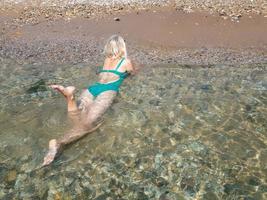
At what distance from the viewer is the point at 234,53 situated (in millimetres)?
13250

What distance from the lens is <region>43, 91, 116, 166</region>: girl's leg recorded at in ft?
24.8

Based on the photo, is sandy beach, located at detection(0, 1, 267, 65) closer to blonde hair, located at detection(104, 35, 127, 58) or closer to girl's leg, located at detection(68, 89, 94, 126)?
blonde hair, located at detection(104, 35, 127, 58)

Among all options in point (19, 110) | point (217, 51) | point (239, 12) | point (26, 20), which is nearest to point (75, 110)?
point (19, 110)

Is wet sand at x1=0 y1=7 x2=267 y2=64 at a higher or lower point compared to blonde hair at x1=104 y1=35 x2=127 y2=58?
lower

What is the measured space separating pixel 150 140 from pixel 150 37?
664 centimetres

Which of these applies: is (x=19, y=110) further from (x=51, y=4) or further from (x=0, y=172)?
(x=51, y=4)

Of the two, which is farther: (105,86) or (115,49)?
(115,49)

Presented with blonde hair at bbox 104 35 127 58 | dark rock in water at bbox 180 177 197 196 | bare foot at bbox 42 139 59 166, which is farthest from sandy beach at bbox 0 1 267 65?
bare foot at bbox 42 139 59 166

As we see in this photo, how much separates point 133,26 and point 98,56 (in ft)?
8.52

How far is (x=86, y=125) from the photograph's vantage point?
27.8 ft

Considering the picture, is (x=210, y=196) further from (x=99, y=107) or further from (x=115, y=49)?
(x=115, y=49)

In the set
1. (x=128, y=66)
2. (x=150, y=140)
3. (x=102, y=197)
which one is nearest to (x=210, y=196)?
(x=102, y=197)

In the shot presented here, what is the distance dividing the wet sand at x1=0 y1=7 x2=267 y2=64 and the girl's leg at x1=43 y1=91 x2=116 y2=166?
13.0 feet

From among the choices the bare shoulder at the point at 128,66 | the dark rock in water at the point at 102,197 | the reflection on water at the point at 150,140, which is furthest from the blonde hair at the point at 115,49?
the dark rock in water at the point at 102,197
